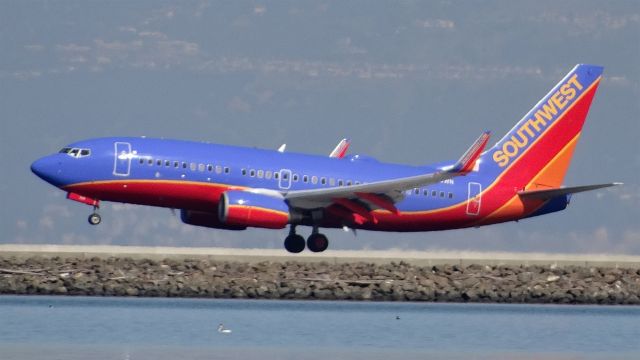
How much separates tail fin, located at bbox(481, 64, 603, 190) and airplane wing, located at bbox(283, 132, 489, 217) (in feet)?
20.4

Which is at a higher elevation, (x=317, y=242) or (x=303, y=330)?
(x=317, y=242)

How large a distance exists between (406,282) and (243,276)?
218 inches

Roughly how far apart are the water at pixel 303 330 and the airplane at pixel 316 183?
4.76 meters

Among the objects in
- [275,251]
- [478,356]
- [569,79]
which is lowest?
[478,356]

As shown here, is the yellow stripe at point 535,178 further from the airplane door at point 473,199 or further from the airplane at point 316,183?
the airplane door at point 473,199

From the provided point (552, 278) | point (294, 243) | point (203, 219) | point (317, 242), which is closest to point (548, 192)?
point (552, 278)

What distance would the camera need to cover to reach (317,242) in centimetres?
7431

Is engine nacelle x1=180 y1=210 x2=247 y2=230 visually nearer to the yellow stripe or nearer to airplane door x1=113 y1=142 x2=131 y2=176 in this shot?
airplane door x1=113 y1=142 x2=131 y2=176

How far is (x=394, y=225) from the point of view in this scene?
7431 centimetres

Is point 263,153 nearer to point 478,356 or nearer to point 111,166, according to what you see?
point 111,166

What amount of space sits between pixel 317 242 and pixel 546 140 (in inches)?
418

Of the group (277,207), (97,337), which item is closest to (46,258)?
(277,207)

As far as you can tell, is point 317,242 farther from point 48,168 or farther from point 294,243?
point 48,168

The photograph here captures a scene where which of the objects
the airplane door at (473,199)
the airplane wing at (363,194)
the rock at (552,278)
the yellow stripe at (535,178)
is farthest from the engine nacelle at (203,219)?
the rock at (552,278)
